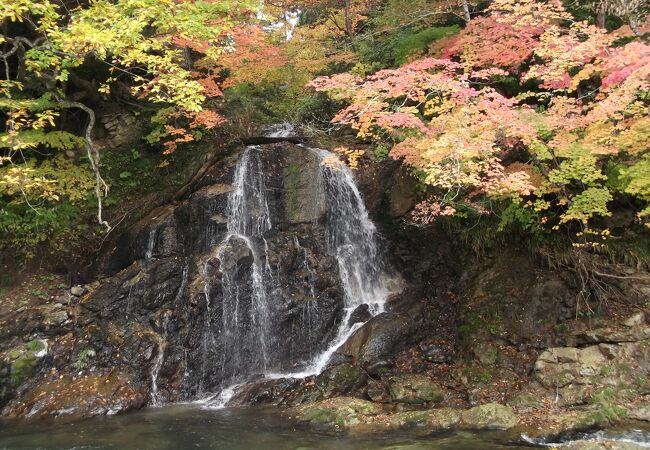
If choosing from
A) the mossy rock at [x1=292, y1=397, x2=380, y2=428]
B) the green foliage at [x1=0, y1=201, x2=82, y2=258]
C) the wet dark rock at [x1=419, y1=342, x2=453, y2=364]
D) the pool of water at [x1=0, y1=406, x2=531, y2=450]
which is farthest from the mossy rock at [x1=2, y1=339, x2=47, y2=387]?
the wet dark rock at [x1=419, y1=342, x2=453, y2=364]

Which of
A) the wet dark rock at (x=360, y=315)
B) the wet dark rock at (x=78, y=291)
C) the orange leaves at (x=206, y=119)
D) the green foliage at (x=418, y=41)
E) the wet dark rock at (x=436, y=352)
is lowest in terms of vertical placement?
the wet dark rock at (x=436, y=352)

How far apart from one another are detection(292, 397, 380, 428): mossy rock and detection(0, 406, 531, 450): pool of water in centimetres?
33

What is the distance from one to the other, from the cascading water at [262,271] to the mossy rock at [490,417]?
370 centimetres

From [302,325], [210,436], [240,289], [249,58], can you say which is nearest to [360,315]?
[302,325]

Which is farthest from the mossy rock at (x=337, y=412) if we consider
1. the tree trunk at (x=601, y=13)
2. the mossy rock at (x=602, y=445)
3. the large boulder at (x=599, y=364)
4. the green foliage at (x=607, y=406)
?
the tree trunk at (x=601, y=13)

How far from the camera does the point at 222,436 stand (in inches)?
299

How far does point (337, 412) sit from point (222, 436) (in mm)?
2117

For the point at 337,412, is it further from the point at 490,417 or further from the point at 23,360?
the point at 23,360

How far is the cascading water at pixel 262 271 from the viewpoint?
10797mm

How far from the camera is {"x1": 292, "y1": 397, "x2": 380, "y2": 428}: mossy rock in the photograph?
26.2 feet

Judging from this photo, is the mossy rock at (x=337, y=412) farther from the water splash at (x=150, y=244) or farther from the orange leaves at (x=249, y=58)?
the orange leaves at (x=249, y=58)

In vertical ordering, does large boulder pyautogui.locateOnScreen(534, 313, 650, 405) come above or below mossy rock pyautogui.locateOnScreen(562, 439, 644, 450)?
above

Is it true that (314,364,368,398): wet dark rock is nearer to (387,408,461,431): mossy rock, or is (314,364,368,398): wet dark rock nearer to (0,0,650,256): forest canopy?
(387,408,461,431): mossy rock

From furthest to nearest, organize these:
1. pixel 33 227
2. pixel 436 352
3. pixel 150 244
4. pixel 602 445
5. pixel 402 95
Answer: pixel 150 244 < pixel 33 227 < pixel 402 95 < pixel 436 352 < pixel 602 445
